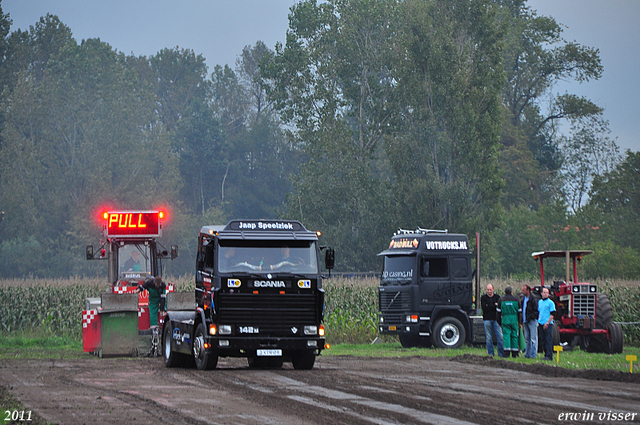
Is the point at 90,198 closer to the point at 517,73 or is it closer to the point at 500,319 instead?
the point at 517,73

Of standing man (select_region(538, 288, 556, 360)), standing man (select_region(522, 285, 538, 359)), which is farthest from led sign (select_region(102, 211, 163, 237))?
standing man (select_region(538, 288, 556, 360))

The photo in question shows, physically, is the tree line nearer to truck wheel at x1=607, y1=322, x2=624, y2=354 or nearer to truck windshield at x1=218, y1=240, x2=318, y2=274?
truck wheel at x1=607, y1=322, x2=624, y2=354

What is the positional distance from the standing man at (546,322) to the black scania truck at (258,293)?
21.8ft

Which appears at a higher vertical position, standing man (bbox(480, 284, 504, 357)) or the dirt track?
standing man (bbox(480, 284, 504, 357))

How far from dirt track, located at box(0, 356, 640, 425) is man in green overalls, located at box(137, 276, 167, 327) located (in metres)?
2.17

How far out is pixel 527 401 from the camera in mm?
13656

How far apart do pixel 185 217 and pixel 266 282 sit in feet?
206

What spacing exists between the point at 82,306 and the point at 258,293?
53.4ft

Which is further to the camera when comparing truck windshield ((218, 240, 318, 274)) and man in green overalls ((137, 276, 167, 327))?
man in green overalls ((137, 276, 167, 327))

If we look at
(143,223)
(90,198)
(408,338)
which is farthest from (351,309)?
(90,198)

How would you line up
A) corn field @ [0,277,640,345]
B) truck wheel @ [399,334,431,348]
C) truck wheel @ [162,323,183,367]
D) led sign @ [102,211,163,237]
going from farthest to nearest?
corn field @ [0,277,640,345], truck wheel @ [399,334,431,348], led sign @ [102,211,163,237], truck wheel @ [162,323,183,367]

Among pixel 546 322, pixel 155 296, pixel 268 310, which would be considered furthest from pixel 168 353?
pixel 546 322

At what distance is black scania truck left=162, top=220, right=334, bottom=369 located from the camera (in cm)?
1759

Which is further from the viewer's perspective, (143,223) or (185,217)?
(185,217)
